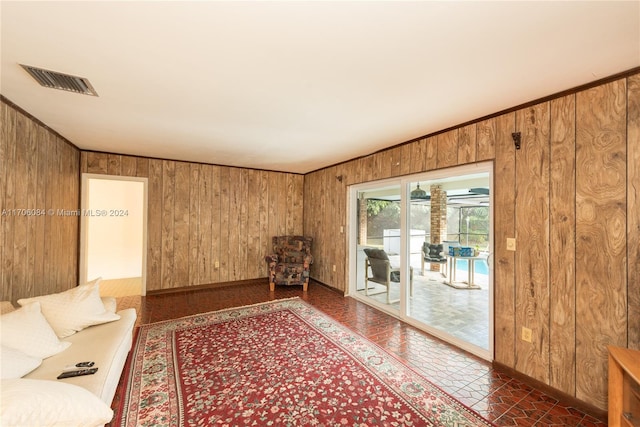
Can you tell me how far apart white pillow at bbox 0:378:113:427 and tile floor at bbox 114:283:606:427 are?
1.02 metres

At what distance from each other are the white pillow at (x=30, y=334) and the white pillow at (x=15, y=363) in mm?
77

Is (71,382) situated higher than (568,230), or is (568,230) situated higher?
(568,230)

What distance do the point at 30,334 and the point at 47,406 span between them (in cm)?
93

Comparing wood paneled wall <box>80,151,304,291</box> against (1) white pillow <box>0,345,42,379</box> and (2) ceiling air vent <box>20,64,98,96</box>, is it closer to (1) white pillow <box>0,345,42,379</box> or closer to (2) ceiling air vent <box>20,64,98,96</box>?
(2) ceiling air vent <box>20,64,98,96</box>

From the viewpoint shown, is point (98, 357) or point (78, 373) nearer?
point (78, 373)

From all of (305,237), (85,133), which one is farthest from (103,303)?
(305,237)

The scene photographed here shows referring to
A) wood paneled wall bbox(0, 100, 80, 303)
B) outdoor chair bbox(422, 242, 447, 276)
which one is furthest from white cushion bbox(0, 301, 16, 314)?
outdoor chair bbox(422, 242, 447, 276)

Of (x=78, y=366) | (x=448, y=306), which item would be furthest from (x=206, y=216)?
(x=448, y=306)

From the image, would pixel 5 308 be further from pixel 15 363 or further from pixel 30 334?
pixel 15 363

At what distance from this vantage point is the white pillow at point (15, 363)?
139 cm

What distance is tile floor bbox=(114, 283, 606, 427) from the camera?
1883 millimetres

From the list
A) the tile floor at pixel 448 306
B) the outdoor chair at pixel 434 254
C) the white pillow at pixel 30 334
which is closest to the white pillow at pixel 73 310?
the white pillow at pixel 30 334

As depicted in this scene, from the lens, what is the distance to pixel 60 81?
196cm

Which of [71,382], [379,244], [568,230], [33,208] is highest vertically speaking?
[33,208]
